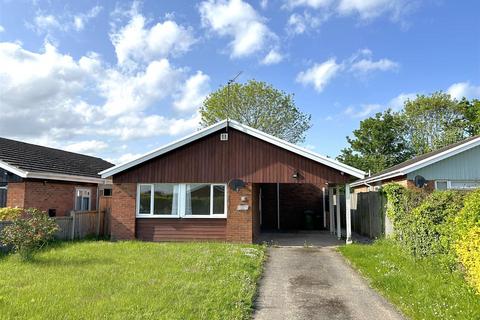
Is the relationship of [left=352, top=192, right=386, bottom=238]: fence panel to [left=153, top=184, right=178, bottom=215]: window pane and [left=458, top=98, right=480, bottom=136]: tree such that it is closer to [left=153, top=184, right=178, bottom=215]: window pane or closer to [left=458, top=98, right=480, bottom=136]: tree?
[left=153, top=184, right=178, bottom=215]: window pane

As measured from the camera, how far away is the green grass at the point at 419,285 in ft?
A: 21.7

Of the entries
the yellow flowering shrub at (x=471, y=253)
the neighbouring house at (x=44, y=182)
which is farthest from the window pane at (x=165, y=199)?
the yellow flowering shrub at (x=471, y=253)

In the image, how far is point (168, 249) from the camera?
12.6m

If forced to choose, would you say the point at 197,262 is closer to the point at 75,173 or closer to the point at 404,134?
the point at 75,173

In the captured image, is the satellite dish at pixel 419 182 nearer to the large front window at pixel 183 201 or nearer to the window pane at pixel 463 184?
the window pane at pixel 463 184

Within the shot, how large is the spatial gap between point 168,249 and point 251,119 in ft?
93.1

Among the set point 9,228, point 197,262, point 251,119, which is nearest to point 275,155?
point 197,262

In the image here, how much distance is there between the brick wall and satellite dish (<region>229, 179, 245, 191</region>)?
818 centimetres

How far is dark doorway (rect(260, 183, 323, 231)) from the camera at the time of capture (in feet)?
75.1

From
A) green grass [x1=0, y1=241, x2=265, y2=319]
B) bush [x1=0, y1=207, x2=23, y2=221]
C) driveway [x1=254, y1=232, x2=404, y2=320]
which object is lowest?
driveway [x1=254, y1=232, x2=404, y2=320]

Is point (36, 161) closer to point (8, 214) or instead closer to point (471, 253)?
point (8, 214)

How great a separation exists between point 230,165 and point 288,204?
8802mm

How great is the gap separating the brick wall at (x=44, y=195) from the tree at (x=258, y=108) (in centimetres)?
2208

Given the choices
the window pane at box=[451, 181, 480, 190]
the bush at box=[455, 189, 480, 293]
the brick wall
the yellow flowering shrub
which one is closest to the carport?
the window pane at box=[451, 181, 480, 190]
